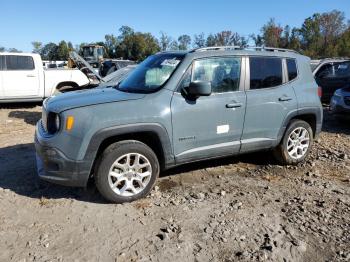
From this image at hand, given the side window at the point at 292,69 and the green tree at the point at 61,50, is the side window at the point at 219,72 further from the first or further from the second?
the green tree at the point at 61,50

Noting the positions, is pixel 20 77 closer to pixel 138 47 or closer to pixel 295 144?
pixel 295 144

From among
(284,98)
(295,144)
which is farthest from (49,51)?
(284,98)

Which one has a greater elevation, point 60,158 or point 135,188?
point 60,158

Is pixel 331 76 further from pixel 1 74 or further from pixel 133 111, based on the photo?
pixel 1 74

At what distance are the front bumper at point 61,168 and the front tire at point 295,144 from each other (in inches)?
118

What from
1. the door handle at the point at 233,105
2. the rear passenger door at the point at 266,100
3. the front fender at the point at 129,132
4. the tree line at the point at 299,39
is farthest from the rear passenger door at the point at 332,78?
the tree line at the point at 299,39

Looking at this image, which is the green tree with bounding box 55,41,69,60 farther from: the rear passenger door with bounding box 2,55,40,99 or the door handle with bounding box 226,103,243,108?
the door handle with bounding box 226,103,243,108

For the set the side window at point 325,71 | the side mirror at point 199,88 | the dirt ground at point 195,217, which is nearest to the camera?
the dirt ground at point 195,217

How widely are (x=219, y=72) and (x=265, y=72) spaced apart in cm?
83

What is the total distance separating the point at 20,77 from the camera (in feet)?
39.1

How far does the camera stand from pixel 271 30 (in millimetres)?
59312

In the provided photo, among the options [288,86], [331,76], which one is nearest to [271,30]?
[331,76]

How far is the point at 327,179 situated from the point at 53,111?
3832 millimetres

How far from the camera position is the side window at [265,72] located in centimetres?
534
